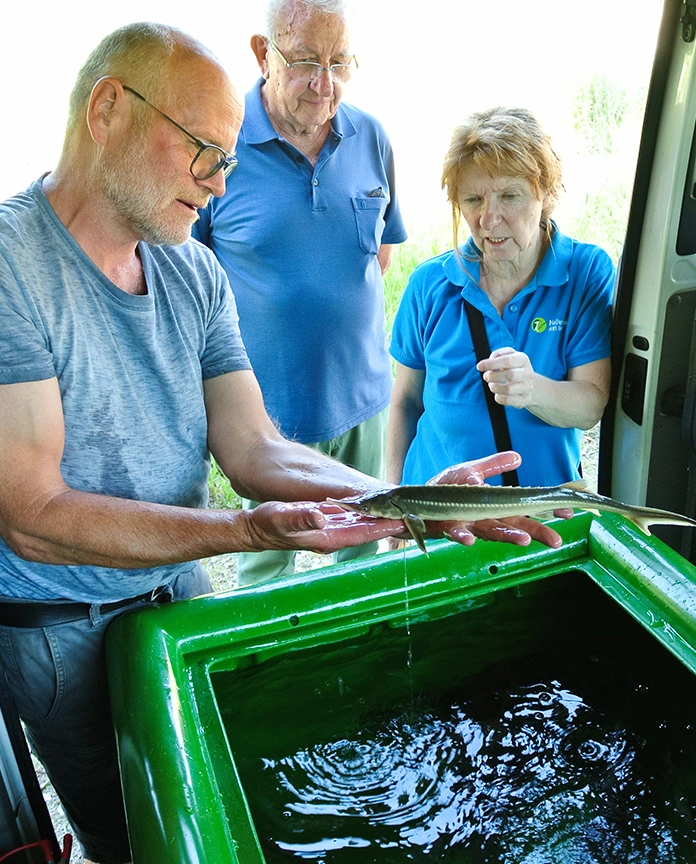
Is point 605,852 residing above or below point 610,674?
below

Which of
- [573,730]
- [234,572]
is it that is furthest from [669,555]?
[234,572]

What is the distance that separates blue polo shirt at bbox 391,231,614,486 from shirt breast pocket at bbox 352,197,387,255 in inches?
29.4

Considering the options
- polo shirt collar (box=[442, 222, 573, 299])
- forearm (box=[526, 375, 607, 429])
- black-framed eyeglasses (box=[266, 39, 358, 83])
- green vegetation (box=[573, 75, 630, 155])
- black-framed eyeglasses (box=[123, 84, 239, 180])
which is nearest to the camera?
black-framed eyeglasses (box=[123, 84, 239, 180])

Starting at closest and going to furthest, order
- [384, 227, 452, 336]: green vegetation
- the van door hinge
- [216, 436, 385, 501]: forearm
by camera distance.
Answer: [216, 436, 385, 501]: forearm
the van door hinge
[384, 227, 452, 336]: green vegetation

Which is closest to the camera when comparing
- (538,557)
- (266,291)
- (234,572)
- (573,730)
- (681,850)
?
(681,850)

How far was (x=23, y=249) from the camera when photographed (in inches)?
76.8

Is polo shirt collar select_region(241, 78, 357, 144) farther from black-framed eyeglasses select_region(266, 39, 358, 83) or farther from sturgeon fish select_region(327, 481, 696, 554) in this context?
sturgeon fish select_region(327, 481, 696, 554)

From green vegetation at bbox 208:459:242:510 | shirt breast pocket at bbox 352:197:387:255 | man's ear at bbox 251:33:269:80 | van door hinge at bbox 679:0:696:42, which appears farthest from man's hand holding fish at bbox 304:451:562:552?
green vegetation at bbox 208:459:242:510

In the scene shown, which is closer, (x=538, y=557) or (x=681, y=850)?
(x=681, y=850)

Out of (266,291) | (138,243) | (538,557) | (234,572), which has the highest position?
(138,243)

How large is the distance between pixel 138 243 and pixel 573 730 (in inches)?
68.0

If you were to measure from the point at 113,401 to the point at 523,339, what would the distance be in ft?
4.63

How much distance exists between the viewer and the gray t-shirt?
1943mm

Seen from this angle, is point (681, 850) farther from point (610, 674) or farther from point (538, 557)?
point (538, 557)
